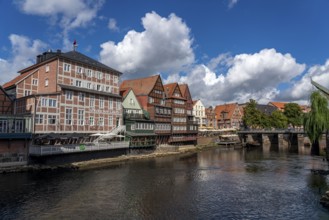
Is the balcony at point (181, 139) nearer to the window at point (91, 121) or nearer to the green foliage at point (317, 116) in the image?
the window at point (91, 121)

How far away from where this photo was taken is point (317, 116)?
32812 millimetres

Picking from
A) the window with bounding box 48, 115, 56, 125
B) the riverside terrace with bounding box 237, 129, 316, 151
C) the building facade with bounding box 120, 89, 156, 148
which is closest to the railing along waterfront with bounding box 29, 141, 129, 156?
the window with bounding box 48, 115, 56, 125

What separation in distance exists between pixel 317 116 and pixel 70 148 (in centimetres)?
3157

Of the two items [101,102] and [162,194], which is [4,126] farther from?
[162,194]

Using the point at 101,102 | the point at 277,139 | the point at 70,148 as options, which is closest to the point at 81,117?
the point at 101,102

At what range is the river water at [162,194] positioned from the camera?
18.9 meters

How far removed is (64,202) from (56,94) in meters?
21.1

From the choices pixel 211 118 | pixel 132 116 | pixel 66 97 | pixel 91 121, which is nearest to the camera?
pixel 66 97

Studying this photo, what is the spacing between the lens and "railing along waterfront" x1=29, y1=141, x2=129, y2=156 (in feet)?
111

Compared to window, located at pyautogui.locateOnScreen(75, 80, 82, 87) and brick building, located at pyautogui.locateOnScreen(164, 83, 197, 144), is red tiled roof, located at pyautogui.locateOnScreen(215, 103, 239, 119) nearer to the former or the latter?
brick building, located at pyautogui.locateOnScreen(164, 83, 197, 144)

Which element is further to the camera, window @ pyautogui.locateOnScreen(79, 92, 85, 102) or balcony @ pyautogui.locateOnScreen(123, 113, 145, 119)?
balcony @ pyautogui.locateOnScreen(123, 113, 145, 119)

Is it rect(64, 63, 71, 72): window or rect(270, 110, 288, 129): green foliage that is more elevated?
rect(64, 63, 71, 72): window

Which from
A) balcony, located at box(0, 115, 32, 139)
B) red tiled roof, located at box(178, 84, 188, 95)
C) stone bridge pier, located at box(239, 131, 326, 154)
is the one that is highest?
red tiled roof, located at box(178, 84, 188, 95)

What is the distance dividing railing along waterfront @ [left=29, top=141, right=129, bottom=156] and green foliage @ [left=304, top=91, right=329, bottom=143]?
28.3 meters
